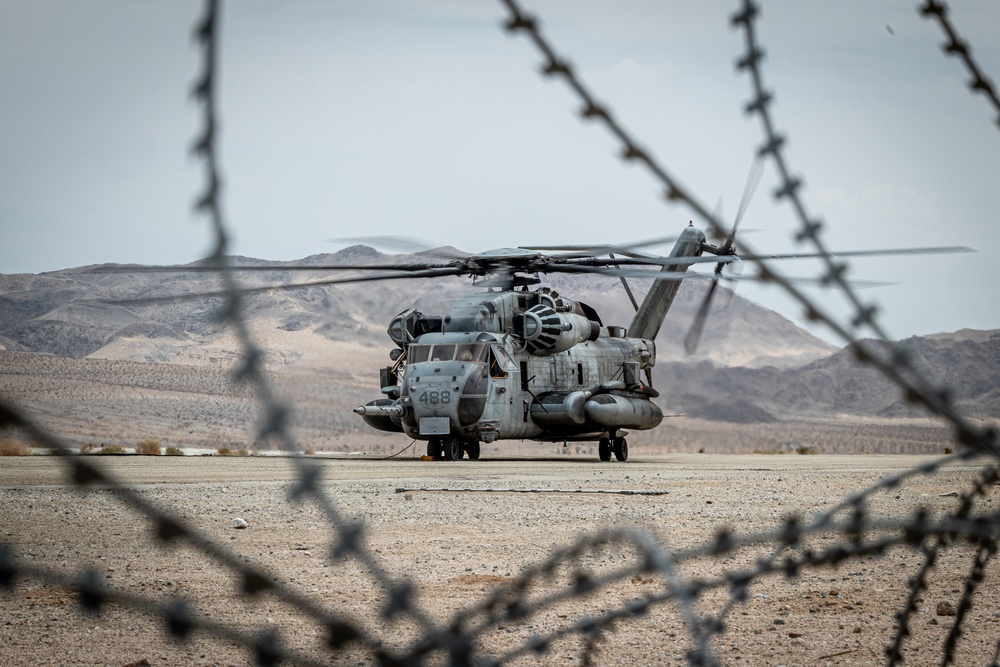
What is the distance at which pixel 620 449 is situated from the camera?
2491 centimetres

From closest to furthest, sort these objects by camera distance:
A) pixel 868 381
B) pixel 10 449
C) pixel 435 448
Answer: pixel 435 448 → pixel 10 449 → pixel 868 381

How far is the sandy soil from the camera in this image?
16.8ft

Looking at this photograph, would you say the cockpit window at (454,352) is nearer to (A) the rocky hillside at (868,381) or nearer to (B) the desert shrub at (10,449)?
(B) the desert shrub at (10,449)

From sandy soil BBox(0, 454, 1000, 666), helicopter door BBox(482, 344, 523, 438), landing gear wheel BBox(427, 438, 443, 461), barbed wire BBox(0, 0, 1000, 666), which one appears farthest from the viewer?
landing gear wheel BBox(427, 438, 443, 461)

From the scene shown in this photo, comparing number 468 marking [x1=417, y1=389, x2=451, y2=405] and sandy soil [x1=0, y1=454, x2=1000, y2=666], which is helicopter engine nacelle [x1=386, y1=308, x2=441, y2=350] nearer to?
number 468 marking [x1=417, y1=389, x2=451, y2=405]

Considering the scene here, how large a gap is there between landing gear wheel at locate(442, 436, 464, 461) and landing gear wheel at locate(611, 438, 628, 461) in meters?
4.14

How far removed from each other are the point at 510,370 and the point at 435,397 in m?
1.66

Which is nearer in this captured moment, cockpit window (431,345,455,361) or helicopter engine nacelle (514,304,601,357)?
cockpit window (431,345,455,361)

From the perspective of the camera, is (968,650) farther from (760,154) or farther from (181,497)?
(181,497)

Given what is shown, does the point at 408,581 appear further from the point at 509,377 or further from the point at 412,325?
the point at 412,325

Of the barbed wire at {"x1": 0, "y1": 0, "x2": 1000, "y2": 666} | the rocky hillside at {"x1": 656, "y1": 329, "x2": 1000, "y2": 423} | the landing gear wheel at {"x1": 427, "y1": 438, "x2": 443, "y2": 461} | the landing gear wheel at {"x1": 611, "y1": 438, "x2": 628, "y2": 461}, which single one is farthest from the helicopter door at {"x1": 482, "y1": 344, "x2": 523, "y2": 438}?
the rocky hillside at {"x1": 656, "y1": 329, "x2": 1000, "y2": 423}

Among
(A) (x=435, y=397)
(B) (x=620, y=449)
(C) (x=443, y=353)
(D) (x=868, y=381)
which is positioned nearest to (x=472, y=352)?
(C) (x=443, y=353)

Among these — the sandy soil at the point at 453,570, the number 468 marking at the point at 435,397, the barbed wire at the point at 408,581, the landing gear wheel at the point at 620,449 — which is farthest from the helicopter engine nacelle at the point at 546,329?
the barbed wire at the point at 408,581

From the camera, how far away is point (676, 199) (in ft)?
5.01
